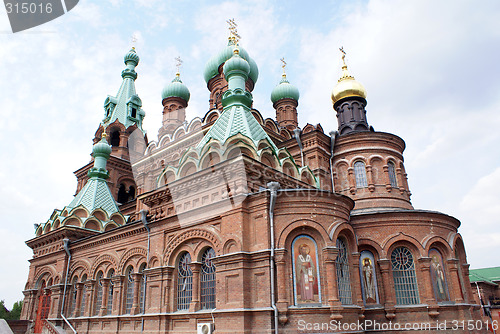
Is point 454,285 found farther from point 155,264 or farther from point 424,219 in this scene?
point 155,264

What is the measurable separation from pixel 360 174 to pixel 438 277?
4624 millimetres

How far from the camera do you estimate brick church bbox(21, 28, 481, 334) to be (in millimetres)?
8961

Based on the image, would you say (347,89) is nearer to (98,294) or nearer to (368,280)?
(368,280)

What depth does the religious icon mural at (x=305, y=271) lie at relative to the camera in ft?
28.7

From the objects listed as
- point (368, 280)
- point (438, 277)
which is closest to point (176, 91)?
point (368, 280)

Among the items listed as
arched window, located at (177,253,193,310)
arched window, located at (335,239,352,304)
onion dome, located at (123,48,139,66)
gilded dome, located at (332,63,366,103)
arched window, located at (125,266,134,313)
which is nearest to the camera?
arched window, located at (335,239,352,304)

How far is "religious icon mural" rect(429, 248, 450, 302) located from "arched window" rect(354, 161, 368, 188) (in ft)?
11.9

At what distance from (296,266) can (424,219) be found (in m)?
Result: 4.93

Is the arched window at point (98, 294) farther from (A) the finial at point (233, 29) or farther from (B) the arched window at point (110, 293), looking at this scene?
(A) the finial at point (233, 29)

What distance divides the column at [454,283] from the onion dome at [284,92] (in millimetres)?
12315

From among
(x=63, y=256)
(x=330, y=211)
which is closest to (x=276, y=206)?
(x=330, y=211)

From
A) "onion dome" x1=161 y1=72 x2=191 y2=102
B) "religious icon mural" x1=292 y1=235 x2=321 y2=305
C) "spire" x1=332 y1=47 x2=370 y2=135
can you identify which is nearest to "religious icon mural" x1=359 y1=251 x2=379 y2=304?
"religious icon mural" x1=292 y1=235 x2=321 y2=305

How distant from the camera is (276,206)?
9.33 meters

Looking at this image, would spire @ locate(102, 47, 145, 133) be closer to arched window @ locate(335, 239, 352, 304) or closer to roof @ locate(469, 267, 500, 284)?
arched window @ locate(335, 239, 352, 304)
